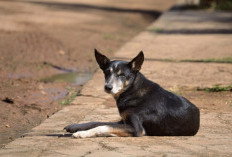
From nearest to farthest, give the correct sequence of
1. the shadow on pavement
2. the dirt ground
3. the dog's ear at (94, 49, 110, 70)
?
1. the dog's ear at (94, 49, 110, 70)
2. the dirt ground
3. the shadow on pavement

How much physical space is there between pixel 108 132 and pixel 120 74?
26.6 inches

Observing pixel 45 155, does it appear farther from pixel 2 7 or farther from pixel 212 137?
pixel 2 7

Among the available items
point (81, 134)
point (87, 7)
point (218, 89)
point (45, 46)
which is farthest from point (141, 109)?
point (87, 7)

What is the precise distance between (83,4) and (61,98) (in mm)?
15457

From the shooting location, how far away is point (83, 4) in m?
24.4

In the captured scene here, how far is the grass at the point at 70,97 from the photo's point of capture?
8.86 m

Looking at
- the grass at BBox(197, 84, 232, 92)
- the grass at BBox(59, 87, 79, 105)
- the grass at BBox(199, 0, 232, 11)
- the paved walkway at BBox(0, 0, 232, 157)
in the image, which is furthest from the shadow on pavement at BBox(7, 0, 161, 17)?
the grass at BBox(197, 84, 232, 92)

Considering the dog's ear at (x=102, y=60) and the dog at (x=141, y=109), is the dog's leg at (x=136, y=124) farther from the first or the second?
the dog's ear at (x=102, y=60)

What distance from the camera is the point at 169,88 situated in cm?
927

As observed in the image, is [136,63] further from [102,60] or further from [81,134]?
[81,134]

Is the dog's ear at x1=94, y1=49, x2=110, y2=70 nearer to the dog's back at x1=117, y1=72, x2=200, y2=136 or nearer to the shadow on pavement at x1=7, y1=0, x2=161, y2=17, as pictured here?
the dog's back at x1=117, y1=72, x2=200, y2=136

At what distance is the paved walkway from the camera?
568cm

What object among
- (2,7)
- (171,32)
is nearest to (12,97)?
(171,32)

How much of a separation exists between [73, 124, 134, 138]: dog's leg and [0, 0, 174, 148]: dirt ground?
121 centimetres
